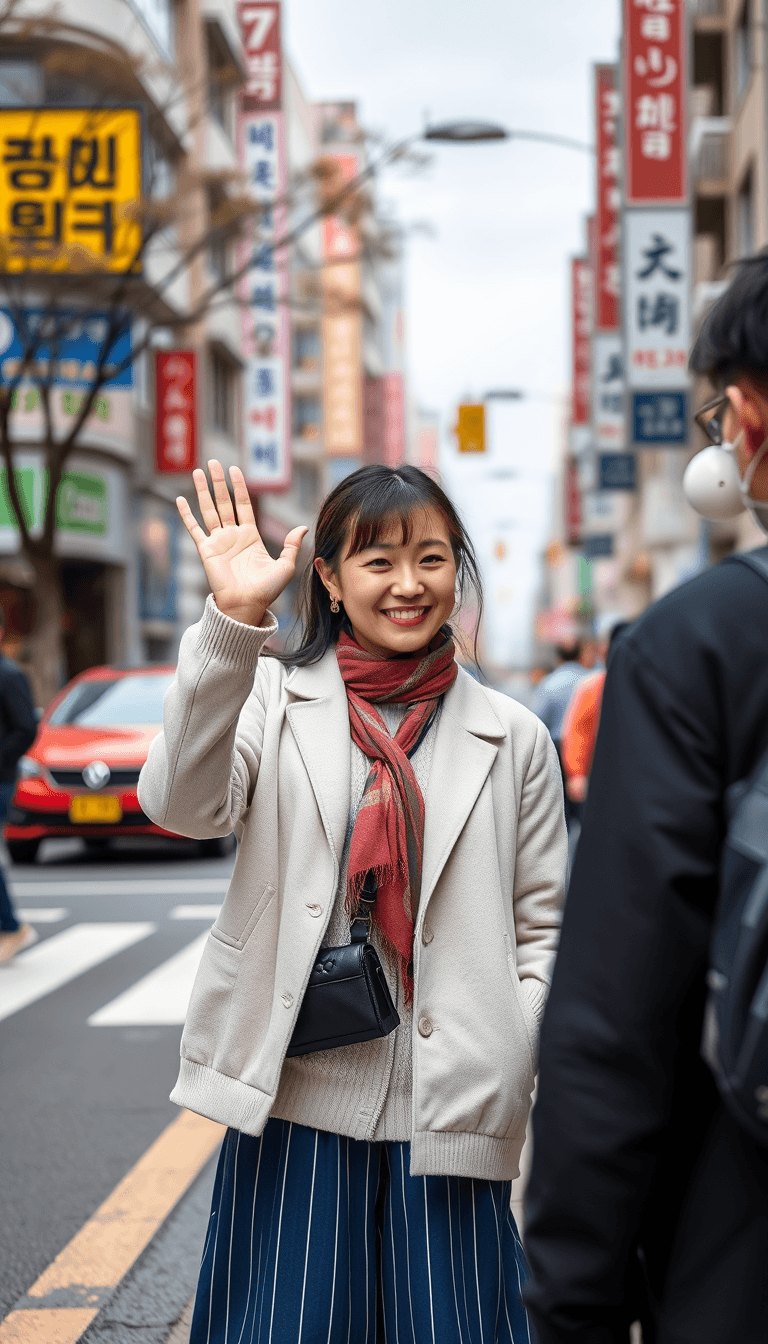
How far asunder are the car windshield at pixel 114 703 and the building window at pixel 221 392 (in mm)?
16390

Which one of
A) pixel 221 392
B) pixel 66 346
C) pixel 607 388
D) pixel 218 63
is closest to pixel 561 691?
pixel 607 388

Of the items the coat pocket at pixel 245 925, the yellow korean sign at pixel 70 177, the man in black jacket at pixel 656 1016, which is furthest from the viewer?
the yellow korean sign at pixel 70 177

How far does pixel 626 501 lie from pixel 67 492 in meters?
22.8

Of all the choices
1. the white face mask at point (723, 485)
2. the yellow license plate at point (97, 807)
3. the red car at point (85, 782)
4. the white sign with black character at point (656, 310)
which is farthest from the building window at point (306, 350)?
the white face mask at point (723, 485)

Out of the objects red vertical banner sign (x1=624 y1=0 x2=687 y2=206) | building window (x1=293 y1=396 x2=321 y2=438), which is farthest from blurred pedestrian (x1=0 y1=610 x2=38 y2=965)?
building window (x1=293 y1=396 x2=321 y2=438)

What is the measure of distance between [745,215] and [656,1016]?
22.3 m

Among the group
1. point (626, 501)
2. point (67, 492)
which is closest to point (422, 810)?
point (67, 492)

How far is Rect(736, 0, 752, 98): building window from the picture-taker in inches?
782

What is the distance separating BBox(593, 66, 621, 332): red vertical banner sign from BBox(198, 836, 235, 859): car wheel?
8585 millimetres

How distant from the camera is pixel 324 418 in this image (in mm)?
46000

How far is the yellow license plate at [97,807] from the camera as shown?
1121 centimetres

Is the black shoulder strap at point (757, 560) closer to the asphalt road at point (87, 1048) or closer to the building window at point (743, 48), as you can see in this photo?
the asphalt road at point (87, 1048)

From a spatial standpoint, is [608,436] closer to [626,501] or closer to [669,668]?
[669,668]

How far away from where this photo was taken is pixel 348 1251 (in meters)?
2.10
